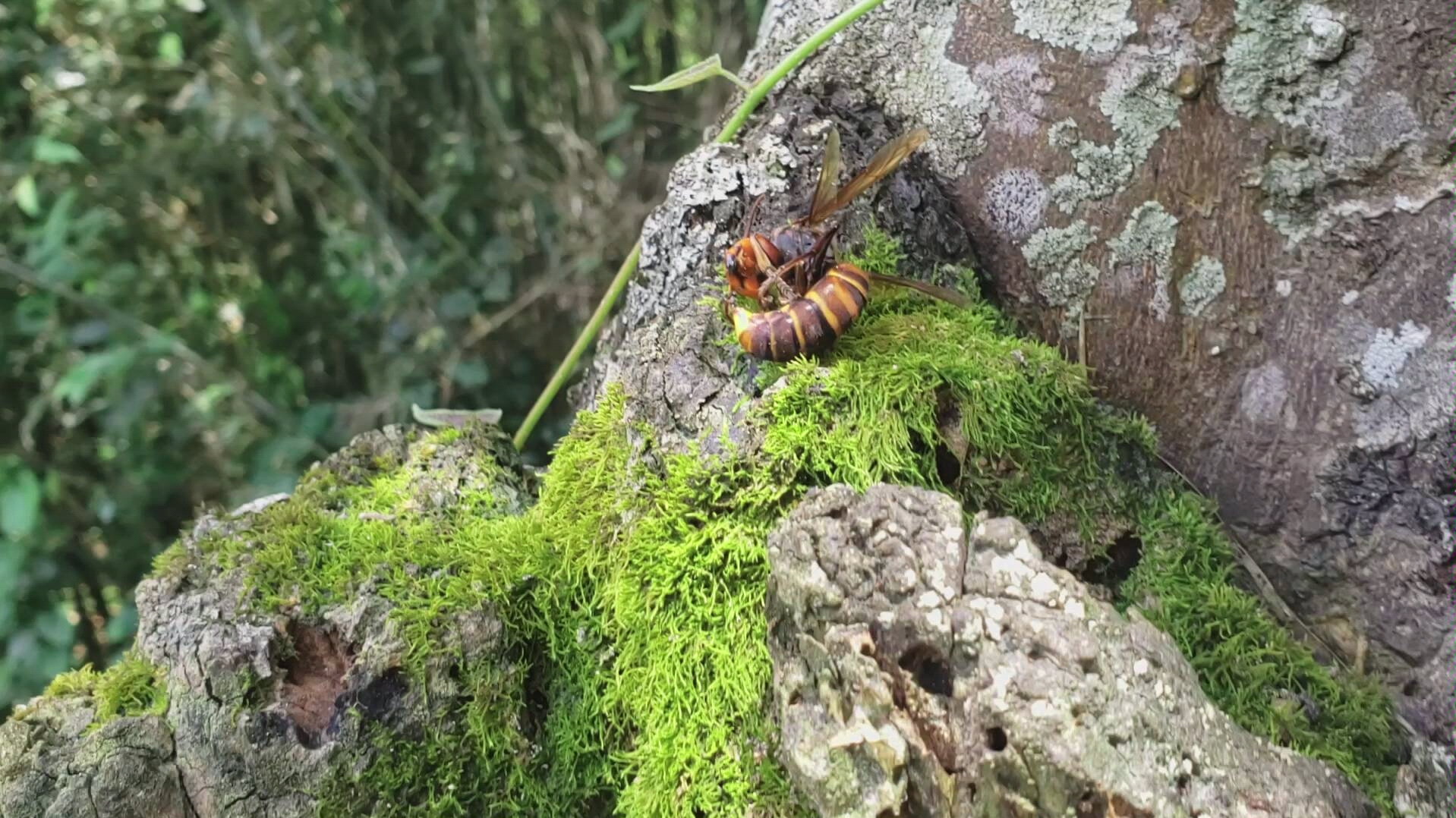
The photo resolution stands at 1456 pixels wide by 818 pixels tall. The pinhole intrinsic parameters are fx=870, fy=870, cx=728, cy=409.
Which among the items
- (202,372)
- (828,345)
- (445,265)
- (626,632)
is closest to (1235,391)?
(828,345)

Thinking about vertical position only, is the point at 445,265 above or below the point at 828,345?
below

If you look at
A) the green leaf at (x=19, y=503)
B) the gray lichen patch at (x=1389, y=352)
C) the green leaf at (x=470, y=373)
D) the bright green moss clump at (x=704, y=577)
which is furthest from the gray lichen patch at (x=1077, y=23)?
the green leaf at (x=19, y=503)

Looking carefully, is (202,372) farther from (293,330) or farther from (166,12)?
(166,12)

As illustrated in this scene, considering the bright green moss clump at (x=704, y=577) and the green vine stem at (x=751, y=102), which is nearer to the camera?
the bright green moss clump at (x=704, y=577)

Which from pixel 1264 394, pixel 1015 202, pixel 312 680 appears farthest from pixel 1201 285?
pixel 312 680

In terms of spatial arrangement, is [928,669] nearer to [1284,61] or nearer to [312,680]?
[312,680]

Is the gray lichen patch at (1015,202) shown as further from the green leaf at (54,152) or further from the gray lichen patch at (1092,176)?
the green leaf at (54,152)
